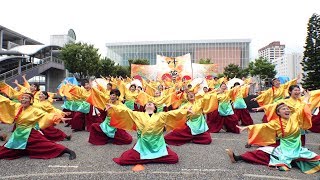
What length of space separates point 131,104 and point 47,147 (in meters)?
5.61

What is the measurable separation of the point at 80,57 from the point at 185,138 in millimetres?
22820

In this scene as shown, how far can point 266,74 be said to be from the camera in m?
34.3

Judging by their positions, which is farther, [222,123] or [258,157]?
[222,123]

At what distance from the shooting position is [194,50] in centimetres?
7025

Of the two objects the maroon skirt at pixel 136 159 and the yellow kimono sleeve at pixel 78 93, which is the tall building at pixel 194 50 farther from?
the maroon skirt at pixel 136 159

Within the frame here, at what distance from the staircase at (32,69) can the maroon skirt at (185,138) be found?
2133cm

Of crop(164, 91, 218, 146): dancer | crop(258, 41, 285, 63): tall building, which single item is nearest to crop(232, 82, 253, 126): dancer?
crop(164, 91, 218, 146): dancer

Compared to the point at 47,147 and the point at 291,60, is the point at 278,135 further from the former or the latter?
the point at 291,60

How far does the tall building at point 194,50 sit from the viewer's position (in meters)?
68.4

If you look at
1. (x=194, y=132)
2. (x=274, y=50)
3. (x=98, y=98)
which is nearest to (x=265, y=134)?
(x=194, y=132)

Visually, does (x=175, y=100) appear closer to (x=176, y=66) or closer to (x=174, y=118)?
(x=174, y=118)

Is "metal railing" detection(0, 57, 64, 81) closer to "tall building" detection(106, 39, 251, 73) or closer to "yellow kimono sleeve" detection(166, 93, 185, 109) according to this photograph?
"yellow kimono sleeve" detection(166, 93, 185, 109)

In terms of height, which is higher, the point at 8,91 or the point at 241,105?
the point at 8,91

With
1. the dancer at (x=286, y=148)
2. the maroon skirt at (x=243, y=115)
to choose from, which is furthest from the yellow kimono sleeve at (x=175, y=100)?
the dancer at (x=286, y=148)
